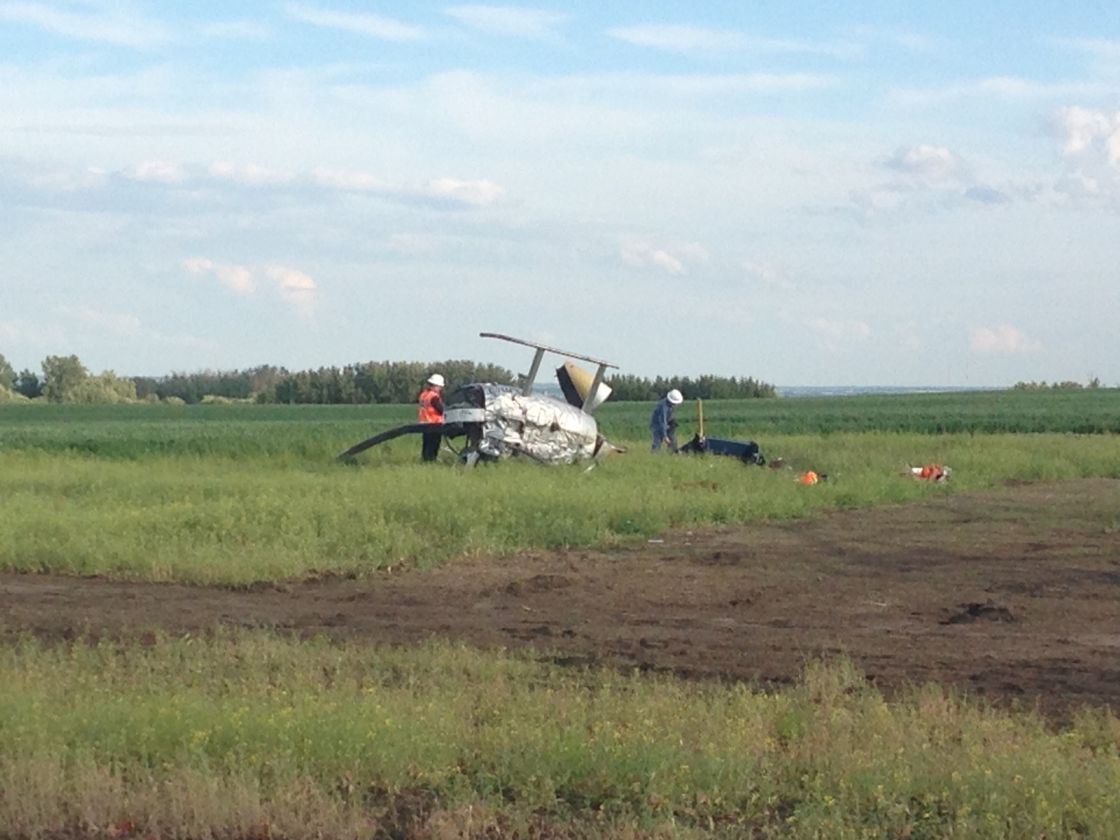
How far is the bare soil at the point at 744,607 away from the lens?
32.3 ft

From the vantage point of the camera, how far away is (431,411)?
23.2 m

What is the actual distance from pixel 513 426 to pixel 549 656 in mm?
13450

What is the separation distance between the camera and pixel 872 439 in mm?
32281

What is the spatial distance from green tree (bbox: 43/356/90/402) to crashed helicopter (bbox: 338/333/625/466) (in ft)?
216

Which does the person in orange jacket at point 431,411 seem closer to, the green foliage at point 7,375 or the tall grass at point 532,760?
the tall grass at point 532,760

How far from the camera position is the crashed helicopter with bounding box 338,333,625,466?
75.6 feet

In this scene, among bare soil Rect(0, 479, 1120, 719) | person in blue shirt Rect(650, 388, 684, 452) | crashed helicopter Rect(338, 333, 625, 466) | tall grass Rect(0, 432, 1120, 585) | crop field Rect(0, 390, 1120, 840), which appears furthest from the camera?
person in blue shirt Rect(650, 388, 684, 452)

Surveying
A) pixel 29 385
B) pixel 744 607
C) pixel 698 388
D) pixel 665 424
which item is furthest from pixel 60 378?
pixel 744 607

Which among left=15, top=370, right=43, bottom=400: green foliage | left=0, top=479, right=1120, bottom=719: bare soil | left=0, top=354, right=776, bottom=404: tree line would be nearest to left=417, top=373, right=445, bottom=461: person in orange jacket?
left=0, top=479, right=1120, bottom=719: bare soil

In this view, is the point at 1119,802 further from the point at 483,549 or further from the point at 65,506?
the point at 65,506

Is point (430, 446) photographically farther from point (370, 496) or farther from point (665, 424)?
point (370, 496)

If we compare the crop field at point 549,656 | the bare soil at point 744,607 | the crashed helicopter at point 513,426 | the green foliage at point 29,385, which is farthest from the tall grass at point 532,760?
the green foliage at point 29,385

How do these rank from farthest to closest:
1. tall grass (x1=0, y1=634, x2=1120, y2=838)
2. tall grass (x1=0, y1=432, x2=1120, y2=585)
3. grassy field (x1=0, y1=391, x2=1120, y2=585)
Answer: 1. grassy field (x1=0, y1=391, x2=1120, y2=585)
2. tall grass (x1=0, y1=432, x2=1120, y2=585)
3. tall grass (x1=0, y1=634, x2=1120, y2=838)

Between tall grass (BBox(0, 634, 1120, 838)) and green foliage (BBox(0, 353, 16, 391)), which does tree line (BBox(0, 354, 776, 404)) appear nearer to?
green foliage (BBox(0, 353, 16, 391))
